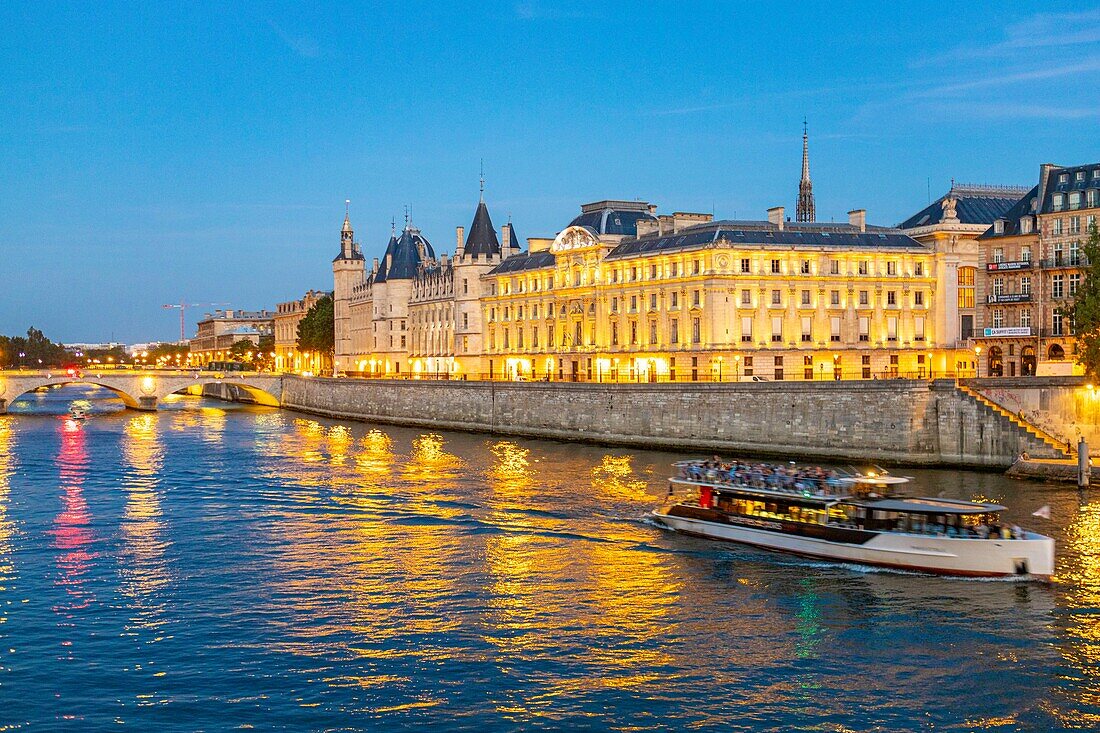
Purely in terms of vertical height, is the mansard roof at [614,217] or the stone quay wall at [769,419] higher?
the mansard roof at [614,217]

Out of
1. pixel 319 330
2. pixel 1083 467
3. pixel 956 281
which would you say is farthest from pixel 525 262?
pixel 1083 467

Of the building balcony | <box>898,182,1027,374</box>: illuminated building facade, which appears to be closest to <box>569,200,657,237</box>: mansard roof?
<box>898,182,1027,374</box>: illuminated building facade

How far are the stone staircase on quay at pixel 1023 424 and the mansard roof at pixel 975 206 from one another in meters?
33.4

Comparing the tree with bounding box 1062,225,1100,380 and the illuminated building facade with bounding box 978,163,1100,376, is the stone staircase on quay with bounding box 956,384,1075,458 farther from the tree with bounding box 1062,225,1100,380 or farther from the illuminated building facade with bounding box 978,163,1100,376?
the illuminated building facade with bounding box 978,163,1100,376

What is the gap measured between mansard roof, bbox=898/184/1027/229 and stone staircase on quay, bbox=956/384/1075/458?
33.4 metres

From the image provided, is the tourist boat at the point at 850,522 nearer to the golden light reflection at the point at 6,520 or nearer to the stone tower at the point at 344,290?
the golden light reflection at the point at 6,520

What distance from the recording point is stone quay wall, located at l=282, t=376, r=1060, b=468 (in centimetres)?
6106

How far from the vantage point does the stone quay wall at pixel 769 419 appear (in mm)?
61062

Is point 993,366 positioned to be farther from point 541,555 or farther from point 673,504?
point 541,555

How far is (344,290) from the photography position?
17088cm

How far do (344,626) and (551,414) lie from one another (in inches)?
2193

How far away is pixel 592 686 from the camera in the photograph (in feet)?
90.6

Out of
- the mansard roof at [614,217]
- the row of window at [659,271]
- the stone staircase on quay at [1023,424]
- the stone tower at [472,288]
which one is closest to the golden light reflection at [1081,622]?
the stone staircase on quay at [1023,424]

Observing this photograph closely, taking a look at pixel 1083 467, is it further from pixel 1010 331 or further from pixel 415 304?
pixel 415 304
